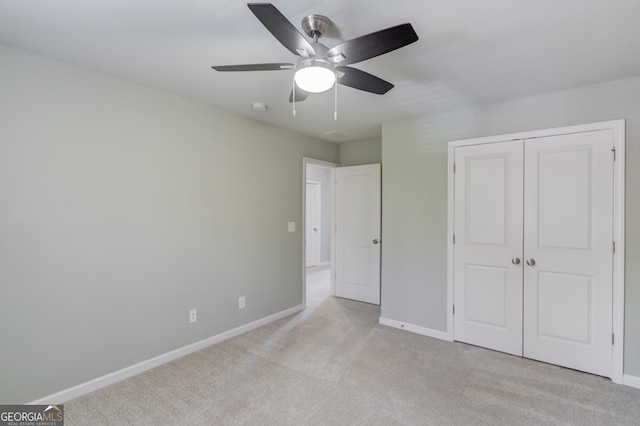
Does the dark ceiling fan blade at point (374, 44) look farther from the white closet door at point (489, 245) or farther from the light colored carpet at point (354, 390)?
the light colored carpet at point (354, 390)

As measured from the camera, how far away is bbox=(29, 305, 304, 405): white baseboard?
2139 mm

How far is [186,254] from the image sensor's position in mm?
2877

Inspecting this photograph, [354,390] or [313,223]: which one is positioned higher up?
[313,223]

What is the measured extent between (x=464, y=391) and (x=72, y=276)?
3022 millimetres

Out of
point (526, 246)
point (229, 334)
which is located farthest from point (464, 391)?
point (229, 334)

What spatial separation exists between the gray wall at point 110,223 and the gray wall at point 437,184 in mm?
1596

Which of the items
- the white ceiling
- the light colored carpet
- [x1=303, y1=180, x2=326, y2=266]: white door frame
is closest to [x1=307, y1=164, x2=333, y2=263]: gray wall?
[x1=303, y1=180, x2=326, y2=266]: white door frame

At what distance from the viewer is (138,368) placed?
2.53 meters

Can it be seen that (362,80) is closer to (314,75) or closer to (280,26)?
(314,75)

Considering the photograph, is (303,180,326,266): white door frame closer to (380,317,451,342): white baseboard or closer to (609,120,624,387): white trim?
(380,317,451,342): white baseboard

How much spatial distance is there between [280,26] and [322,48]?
0.95 ft

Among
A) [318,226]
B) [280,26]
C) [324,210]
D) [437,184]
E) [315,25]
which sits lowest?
[318,226]

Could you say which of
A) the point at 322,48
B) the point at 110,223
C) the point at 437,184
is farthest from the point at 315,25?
the point at 437,184

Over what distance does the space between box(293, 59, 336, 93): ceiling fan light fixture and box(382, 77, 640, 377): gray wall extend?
2.05 metres
